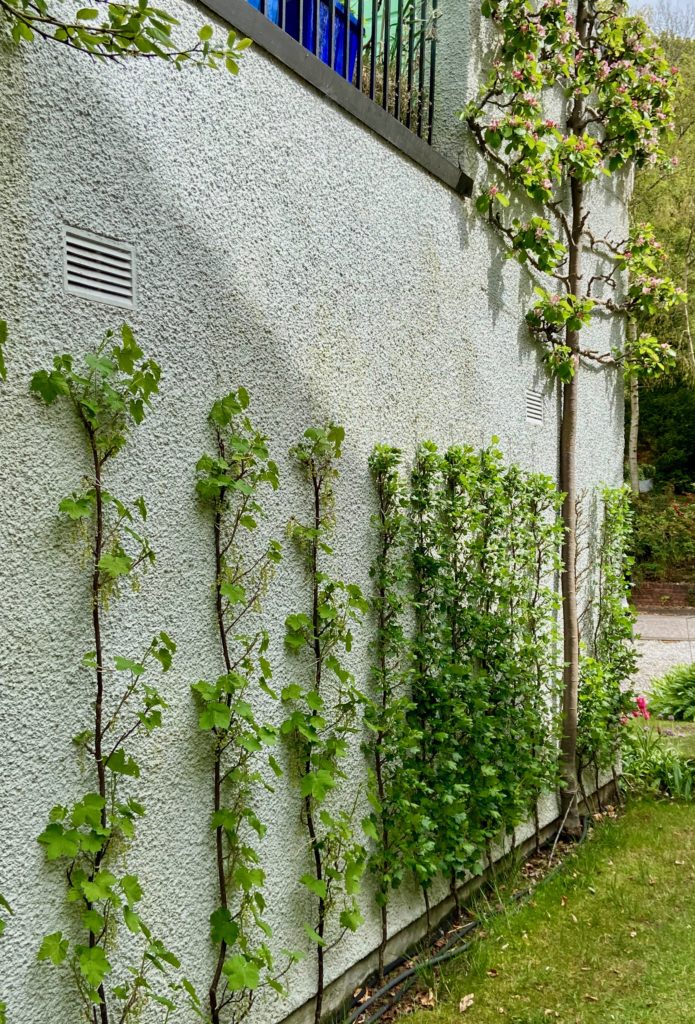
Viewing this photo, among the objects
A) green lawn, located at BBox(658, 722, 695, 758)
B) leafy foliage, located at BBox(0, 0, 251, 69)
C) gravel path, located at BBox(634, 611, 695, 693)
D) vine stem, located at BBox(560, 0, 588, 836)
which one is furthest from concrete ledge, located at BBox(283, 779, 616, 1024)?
gravel path, located at BBox(634, 611, 695, 693)

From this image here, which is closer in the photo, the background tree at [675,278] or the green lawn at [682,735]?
the green lawn at [682,735]

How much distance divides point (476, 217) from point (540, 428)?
4.17ft

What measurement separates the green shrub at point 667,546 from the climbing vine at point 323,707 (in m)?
13.3

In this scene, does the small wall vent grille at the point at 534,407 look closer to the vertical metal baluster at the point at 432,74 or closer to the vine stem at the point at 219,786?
the vertical metal baluster at the point at 432,74

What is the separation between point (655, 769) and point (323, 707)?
11.8 feet

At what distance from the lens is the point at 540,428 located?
4.74 m

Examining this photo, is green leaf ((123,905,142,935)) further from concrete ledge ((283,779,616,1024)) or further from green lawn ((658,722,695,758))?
green lawn ((658,722,695,758))

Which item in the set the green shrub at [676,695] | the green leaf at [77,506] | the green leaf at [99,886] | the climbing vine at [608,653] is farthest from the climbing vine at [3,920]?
the green shrub at [676,695]

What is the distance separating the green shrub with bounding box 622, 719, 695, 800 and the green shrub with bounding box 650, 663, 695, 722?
2069 mm

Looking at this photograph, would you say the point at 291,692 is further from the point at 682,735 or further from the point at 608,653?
the point at 682,735

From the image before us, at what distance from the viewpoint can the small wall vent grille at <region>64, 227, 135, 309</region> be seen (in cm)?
196

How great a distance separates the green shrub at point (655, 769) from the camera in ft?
17.7

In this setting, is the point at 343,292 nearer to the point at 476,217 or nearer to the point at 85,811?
the point at 476,217

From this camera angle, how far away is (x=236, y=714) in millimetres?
2443
